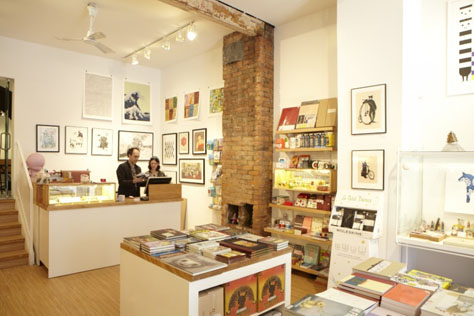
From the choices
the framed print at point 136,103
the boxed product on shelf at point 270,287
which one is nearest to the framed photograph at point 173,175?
the framed print at point 136,103

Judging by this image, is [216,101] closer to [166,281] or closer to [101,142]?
[101,142]

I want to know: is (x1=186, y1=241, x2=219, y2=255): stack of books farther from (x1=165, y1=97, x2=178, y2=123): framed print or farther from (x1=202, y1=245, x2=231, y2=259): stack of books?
(x1=165, y1=97, x2=178, y2=123): framed print

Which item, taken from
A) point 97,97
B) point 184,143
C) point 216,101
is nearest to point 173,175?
point 184,143

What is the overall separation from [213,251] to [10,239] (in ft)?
14.1

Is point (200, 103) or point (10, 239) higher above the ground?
point (200, 103)

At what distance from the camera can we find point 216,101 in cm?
655

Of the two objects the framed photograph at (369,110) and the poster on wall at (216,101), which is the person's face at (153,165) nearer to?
the poster on wall at (216,101)

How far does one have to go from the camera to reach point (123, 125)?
7691 millimetres

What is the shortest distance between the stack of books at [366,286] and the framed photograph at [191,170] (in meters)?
5.18

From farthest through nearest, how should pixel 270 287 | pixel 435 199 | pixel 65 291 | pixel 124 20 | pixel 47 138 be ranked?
pixel 47 138 < pixel 124 20 < pixel 65 291 < pixel 435 199 < pixel 270 287

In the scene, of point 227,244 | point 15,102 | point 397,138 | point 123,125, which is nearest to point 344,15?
point 397,138

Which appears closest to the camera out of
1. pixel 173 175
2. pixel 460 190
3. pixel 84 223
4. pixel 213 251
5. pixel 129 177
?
pixel 213 251

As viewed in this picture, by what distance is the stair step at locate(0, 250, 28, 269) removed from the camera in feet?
15.6

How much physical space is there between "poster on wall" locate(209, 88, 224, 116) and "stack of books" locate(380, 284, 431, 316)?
5.06 m
